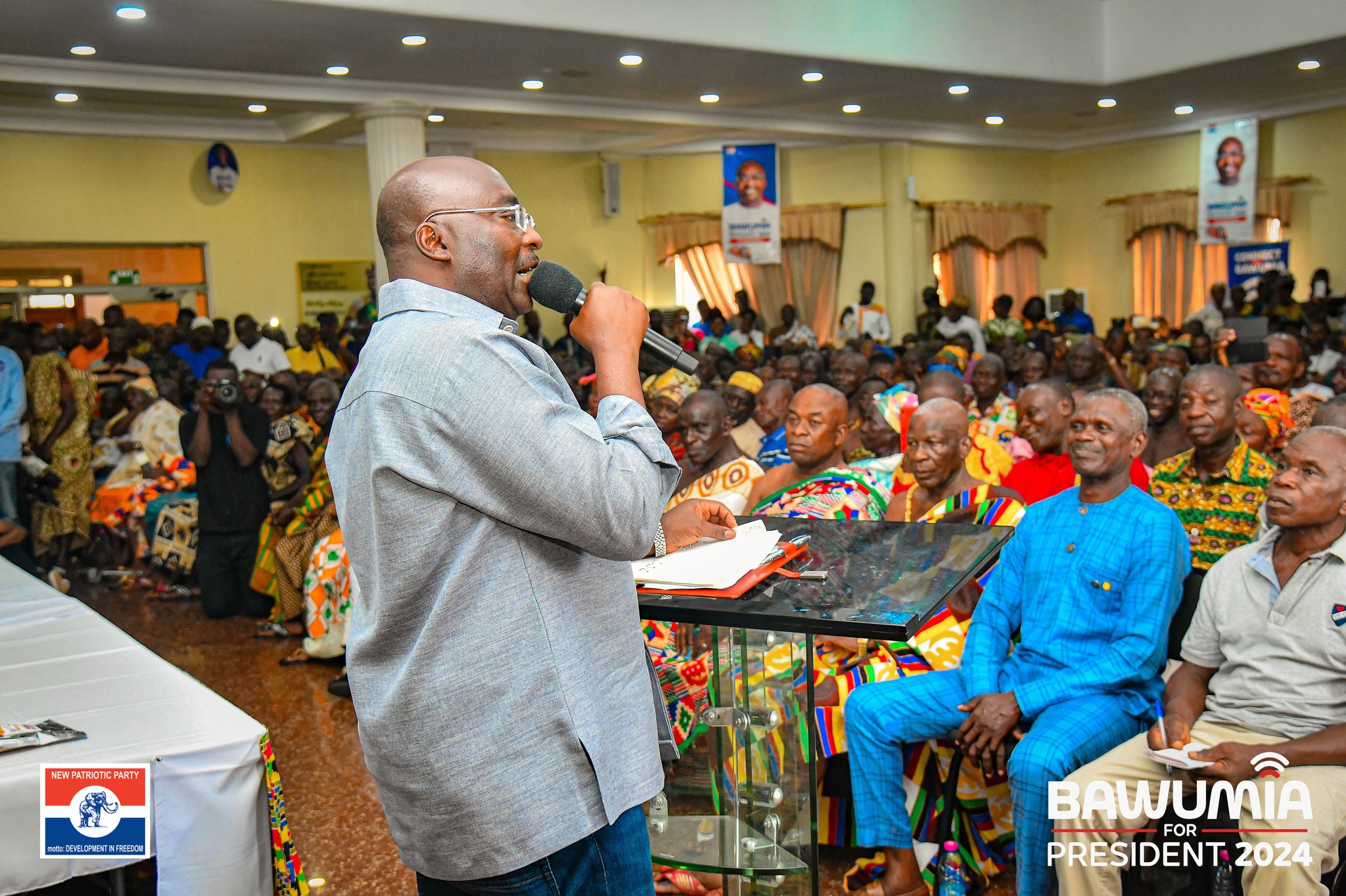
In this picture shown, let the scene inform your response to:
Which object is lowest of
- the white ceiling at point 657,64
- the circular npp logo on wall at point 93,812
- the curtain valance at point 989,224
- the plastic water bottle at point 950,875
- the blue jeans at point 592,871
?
the plastic water bottle at point 950,875

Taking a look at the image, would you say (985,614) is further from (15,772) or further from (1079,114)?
(1079,114)

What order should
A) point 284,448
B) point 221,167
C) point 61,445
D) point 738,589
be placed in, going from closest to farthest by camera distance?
point 738,589 → point 284,448 → point 61,445 → point 221,167

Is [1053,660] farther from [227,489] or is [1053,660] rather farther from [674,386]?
[227,489]

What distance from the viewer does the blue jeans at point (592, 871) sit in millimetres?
1422

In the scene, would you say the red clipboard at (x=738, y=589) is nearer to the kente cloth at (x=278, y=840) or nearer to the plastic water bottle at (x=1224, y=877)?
the kente cloth at (x=278, y=840)

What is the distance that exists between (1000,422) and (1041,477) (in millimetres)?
1601

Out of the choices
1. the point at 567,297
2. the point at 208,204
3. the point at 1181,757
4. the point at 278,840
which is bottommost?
the point at 1181,757

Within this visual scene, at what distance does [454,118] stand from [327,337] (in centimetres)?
248

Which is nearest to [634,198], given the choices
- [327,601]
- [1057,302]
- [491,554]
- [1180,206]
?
[1057,302]

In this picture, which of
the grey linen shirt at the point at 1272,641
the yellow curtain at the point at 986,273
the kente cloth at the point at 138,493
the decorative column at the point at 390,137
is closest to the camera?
the grey linen shirt at the point at 1272,641

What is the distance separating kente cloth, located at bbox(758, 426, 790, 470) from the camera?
16.8ft

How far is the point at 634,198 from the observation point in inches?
590

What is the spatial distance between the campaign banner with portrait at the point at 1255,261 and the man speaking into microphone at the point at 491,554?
1397 centimetres

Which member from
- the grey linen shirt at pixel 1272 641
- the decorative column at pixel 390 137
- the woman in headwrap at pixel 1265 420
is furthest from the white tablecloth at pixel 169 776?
the decorative column at pixel 390 137
